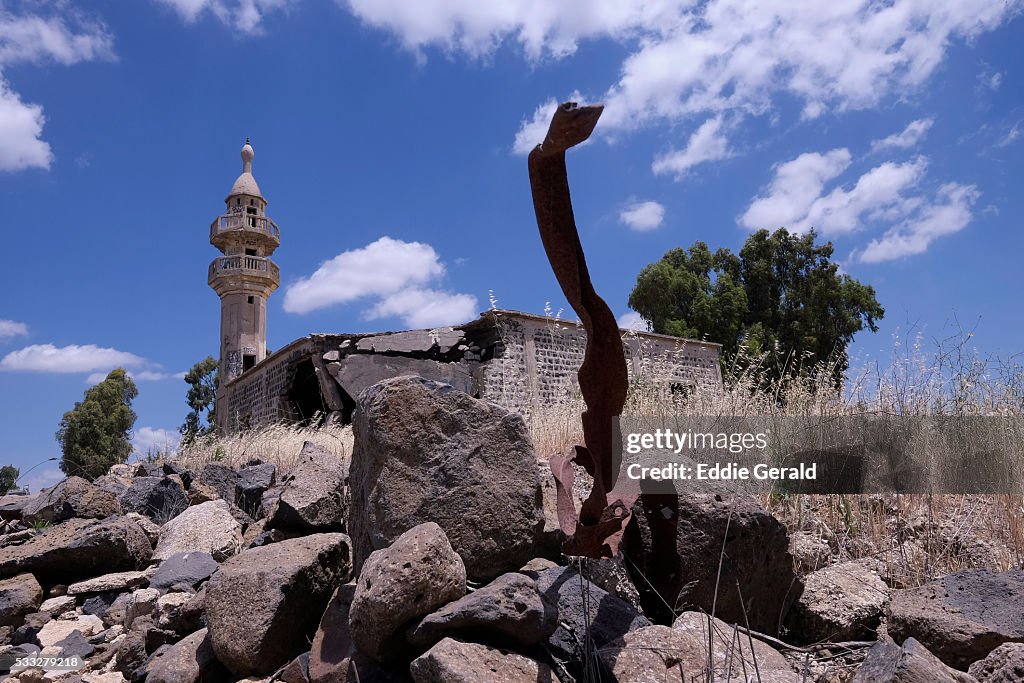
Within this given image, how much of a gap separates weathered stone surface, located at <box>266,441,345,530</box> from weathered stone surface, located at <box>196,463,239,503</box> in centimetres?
192

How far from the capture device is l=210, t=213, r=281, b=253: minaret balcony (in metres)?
23.2

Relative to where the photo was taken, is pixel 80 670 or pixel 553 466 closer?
Answer: pixel 553 466

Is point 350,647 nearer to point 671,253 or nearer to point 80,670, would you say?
point 80,670

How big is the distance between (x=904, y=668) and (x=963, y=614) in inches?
35.8

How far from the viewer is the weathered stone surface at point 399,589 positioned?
203cm

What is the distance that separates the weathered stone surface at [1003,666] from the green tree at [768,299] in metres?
19.8

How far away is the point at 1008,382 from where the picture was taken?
5.04 metres

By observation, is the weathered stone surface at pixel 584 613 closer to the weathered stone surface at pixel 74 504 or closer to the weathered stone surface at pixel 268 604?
the weathered stone surface at pixel 268 604

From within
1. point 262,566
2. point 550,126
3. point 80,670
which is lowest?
point 80,670

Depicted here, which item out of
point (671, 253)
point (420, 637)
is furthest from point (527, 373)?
point (671, 253)

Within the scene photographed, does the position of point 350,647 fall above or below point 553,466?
below

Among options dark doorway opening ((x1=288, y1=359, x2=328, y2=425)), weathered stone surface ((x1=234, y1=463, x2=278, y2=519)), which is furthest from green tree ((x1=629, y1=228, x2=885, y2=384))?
weathered stone surface ((x1=234, y1=463, x2=278, y2=519))

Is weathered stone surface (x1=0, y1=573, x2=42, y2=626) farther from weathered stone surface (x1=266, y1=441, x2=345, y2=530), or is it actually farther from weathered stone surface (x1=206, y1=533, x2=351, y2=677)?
weathered stone surface (x1=206, y1=533, x2=351, y2=677)

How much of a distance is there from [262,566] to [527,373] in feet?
32.7
